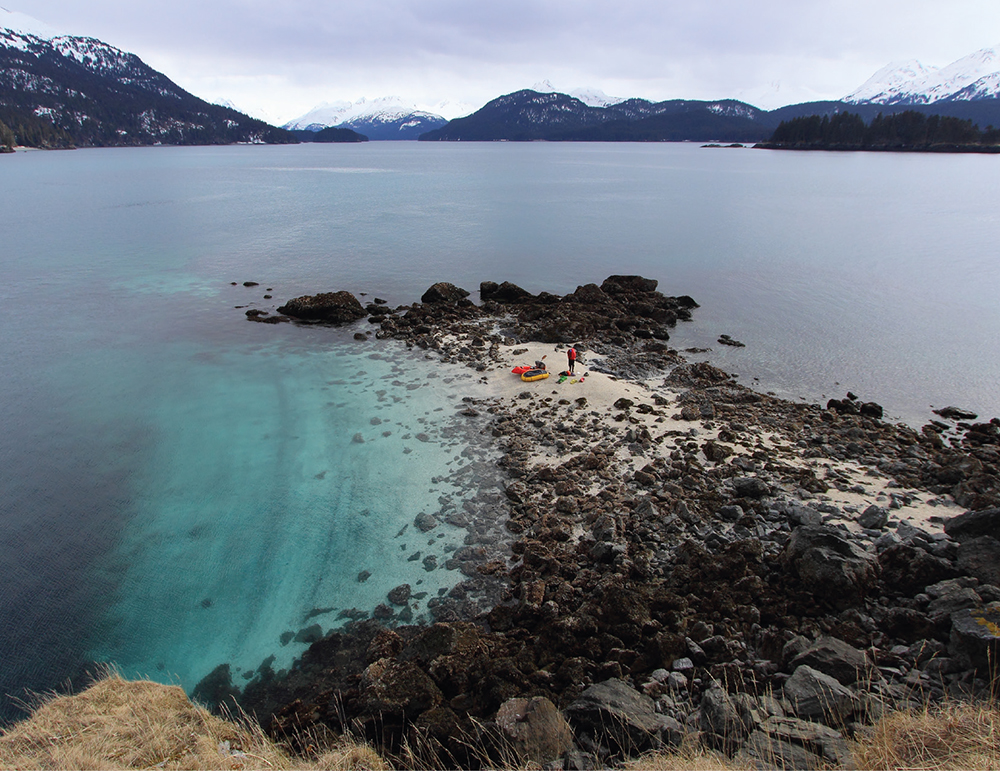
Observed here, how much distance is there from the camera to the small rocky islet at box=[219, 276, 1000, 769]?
727 cm

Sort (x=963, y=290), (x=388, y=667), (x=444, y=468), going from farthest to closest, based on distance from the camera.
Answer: (x=963, y=290)
(x=444, y=468)
(x=388, y=667)

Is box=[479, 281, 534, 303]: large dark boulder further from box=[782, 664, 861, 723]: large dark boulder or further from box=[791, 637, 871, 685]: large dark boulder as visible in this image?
box=[782, 664, 861, 723]: large dark boulder

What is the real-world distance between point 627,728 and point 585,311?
75.0 feet

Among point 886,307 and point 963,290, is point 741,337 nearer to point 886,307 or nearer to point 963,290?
point 886,307

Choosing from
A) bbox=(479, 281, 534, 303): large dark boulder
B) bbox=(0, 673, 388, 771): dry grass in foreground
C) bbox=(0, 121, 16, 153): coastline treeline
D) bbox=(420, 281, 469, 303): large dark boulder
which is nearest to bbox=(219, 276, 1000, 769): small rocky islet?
bbox=(0, 673, 388, 771): dry grass in foreground

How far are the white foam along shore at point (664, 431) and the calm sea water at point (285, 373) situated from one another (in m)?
2.74

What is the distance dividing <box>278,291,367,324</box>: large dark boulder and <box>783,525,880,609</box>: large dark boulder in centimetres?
2435

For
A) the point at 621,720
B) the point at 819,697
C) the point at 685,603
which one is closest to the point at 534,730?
the point at 621,720

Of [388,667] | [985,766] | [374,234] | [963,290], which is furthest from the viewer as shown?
[374,234]

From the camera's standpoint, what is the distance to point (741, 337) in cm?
2639

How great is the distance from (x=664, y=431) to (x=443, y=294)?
18146 millimetres

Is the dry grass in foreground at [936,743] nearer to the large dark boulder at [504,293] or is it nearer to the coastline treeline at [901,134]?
the large dark boulder at [504,293]

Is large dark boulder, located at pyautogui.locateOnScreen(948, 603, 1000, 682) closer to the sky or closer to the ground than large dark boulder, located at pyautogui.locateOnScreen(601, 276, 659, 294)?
closer to the ground

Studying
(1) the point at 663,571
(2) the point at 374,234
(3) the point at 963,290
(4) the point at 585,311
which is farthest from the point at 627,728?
(2) the point at 374,234
